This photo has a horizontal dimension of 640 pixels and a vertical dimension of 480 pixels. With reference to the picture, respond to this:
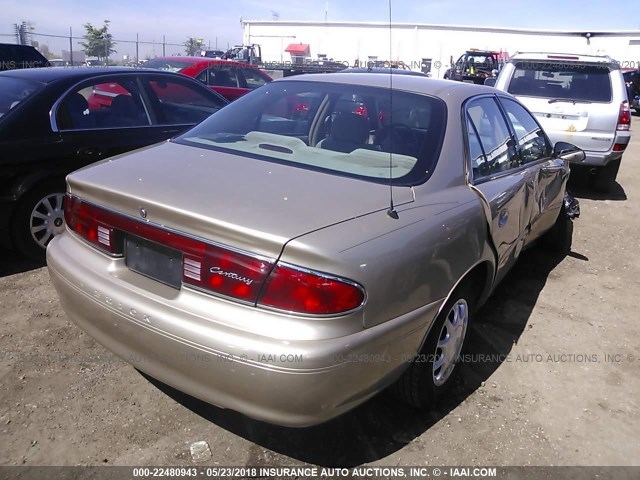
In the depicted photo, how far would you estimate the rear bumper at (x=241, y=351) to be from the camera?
6.33ft

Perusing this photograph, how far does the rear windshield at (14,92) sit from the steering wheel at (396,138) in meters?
2.95

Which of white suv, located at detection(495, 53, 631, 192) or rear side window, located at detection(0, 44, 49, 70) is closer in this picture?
white suv, located at detection(495, 53, 631, 192)

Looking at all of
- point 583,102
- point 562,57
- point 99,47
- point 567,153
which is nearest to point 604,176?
point 583,102

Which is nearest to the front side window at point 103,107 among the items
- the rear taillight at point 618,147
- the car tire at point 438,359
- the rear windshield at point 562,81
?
the car tire at point 438,359

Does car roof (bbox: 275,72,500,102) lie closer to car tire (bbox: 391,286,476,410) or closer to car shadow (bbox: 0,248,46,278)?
car tire (bbox: 391,286,476,410)

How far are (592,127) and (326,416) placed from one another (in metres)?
6.44

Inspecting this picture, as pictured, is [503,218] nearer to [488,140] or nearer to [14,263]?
[488,140]

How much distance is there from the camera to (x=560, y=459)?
2.51m

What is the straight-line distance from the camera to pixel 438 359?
2674mm

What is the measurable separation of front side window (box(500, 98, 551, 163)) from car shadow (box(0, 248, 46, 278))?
3.71 m

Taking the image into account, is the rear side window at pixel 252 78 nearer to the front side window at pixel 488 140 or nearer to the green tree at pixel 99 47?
the front side window at pixel 488 140

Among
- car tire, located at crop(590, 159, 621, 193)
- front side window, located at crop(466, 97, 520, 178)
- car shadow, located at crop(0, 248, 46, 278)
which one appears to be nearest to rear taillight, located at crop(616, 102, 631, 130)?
car tire, located at crop(590, 159, 621, 193)

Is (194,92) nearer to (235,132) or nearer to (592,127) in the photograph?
(235,132)

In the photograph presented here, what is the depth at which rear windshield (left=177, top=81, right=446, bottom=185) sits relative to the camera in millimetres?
2656
